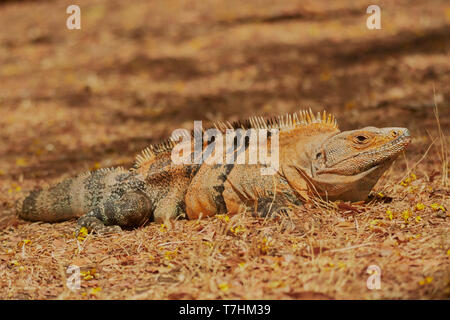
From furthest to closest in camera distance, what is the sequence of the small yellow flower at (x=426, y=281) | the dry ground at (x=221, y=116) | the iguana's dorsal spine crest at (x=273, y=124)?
the iguana's dorsal spine crest at (x=273, y=124) → the dry ground at (x=221, y=116) → the small yellow flower at (x=426, y=281)

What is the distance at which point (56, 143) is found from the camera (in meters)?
10.6

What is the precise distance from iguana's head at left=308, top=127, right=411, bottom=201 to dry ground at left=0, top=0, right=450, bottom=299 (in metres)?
0.21

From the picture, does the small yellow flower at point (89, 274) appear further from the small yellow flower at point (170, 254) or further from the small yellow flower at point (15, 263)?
the small yellow flower at point (15, 263)

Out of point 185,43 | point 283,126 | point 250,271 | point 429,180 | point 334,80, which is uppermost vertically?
point 185,43

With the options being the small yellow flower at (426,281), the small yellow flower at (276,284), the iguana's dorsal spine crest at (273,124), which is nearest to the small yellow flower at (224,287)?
the small yellow flower at (276,284)

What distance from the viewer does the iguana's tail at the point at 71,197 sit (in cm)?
649

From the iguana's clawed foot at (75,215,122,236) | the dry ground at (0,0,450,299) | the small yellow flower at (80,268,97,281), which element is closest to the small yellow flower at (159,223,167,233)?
the dry ground at (0,0,450,299)

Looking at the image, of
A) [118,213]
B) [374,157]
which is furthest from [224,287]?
[118,213]

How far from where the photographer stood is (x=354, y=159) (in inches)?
214

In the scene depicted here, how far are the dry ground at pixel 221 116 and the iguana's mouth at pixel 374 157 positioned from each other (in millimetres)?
427

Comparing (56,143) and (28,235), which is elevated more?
(56,143)

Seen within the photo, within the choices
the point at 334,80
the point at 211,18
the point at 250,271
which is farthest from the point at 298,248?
the point at 211,18

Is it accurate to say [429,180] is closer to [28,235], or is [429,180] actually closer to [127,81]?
[28,235]

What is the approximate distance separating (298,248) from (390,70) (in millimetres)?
8212
